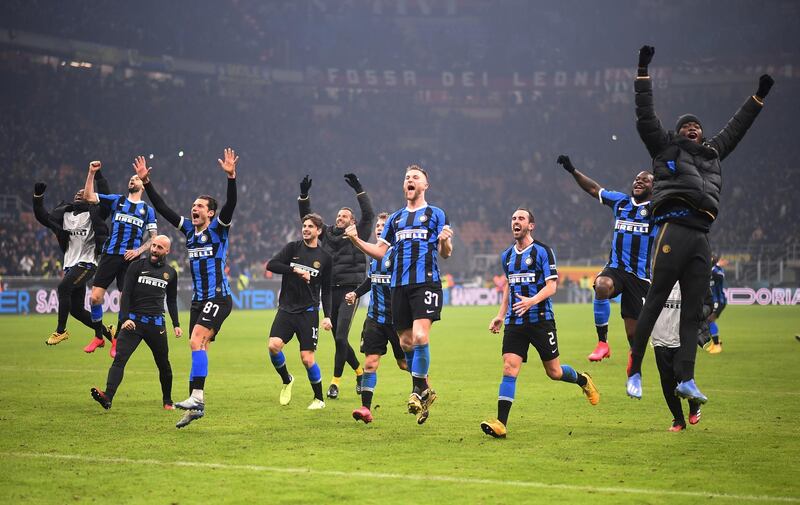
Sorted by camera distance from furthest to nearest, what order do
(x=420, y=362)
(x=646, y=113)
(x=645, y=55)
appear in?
(x=420, y=362) < (x=646, y=113) < (x=645, y=55)

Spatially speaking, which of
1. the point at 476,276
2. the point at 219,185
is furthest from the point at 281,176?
the point at 476,276

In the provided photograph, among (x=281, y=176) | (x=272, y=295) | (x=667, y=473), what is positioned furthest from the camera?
(x=281, y=176)

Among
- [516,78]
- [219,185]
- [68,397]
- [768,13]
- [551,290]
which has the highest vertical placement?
[768,13]

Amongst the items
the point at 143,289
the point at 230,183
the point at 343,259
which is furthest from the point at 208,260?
the point at 343,259

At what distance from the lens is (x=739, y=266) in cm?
5116

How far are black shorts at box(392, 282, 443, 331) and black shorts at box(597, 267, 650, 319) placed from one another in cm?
344

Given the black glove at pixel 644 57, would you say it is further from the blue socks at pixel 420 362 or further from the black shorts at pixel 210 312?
the black shorts at pixel 210 312

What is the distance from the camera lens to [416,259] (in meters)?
10.8

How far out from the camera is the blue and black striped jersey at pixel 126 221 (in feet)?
50.6

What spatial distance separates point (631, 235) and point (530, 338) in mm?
3600

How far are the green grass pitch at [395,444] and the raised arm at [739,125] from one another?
274 cm

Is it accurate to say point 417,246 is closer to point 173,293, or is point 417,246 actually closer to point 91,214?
point 173,293

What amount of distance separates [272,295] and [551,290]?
111 ft

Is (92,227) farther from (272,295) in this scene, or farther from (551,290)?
(272,295)
